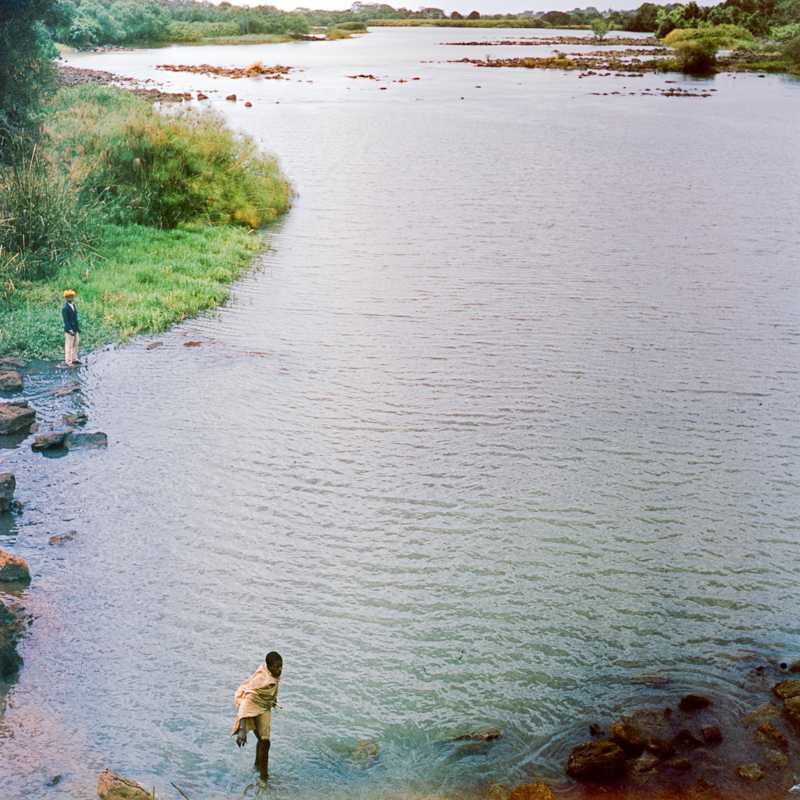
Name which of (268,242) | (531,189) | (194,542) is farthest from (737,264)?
(194,542)

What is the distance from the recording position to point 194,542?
13984mm

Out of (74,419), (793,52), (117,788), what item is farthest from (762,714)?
(793,52)

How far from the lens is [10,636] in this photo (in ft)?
37.2

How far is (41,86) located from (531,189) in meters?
24.1

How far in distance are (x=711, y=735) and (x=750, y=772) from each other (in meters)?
0.63

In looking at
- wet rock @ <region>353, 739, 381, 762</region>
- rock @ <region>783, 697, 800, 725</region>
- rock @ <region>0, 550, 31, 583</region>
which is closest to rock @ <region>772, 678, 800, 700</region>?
rock @ <region>783, 697, 800, 725</region>

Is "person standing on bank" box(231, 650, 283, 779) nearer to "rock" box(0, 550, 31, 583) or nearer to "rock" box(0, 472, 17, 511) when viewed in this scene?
"rock" box(0, 550, 31, 583)

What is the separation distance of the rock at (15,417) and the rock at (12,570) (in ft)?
17.4

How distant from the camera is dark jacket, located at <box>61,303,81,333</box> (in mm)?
19594

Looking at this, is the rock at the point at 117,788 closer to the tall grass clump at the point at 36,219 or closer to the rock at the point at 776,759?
the rock at the point at 776,759

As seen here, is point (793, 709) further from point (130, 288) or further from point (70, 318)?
point (130, 288)

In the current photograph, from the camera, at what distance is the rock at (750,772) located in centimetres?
962

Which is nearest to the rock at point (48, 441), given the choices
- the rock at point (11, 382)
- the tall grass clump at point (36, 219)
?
the rock at point (11, 382)

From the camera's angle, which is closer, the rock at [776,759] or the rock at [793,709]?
the rock at [776,759]
